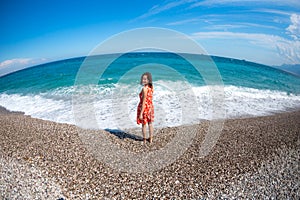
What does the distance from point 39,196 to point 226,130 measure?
6.44 m

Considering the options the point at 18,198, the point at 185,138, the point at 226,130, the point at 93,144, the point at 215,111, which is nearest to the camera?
the point at 18,198

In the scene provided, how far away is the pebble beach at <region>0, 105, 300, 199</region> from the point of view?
161 inches

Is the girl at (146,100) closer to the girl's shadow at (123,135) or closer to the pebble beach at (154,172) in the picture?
the girl's shadow at (123,135)

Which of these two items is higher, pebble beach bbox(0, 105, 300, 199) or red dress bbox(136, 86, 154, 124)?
red dress bbox(136, 86, 154, 124)

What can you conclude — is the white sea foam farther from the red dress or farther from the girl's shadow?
the red dress

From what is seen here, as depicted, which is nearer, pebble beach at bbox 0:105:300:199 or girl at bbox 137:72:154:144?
pebble beach at bbox 0:105:300:199

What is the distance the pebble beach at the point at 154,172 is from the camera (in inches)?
161

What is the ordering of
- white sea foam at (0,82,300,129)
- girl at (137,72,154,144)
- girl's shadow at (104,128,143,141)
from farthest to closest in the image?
white sea foam at (0,82,300,129)
girl's shadow at (104,128,143,141)
girl at (137,72,154,144)

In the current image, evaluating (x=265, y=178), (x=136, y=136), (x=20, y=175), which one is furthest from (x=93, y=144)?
(x=265, y=178)

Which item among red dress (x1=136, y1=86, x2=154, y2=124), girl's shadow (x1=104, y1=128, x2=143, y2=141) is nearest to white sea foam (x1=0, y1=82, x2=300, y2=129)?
girl's shadow (x1=104, y1=128, x2=143, y2=141)

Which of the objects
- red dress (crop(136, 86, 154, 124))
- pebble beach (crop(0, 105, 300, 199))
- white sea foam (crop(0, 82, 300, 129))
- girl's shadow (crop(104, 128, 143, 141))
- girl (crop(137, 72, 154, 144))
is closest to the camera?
pebble beach (crop(0, 105, 300, 199))

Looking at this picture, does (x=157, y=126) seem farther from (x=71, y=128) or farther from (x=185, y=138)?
(x=71, y=128)

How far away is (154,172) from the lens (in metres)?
4.89

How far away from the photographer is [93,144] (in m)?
6.49
